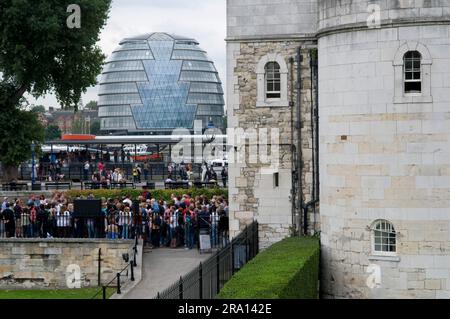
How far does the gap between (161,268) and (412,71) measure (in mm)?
10033

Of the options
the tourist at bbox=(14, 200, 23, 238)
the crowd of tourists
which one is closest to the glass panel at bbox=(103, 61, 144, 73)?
the tourist at bbox=(14, 200, 23, 238)

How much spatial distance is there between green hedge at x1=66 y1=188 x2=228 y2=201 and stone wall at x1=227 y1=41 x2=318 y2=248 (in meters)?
7.65

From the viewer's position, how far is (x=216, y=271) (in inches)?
914

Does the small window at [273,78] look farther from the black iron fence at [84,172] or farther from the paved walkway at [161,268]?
the black iron fence at [84,172]

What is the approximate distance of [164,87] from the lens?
578ft

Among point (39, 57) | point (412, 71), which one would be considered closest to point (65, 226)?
point (412, 71)

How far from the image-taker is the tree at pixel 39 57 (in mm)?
44562

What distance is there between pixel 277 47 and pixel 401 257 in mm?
8475

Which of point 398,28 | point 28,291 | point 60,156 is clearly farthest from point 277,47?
point 60,156

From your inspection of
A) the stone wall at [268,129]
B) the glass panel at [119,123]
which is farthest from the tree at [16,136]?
the glass panel at [119,123]

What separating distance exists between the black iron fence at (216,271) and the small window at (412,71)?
19.5 ft

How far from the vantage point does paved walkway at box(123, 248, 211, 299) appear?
26172mm

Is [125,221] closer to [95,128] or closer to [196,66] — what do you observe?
[196,66]

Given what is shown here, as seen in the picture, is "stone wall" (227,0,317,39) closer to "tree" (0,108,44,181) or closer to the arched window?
→ the arched window
